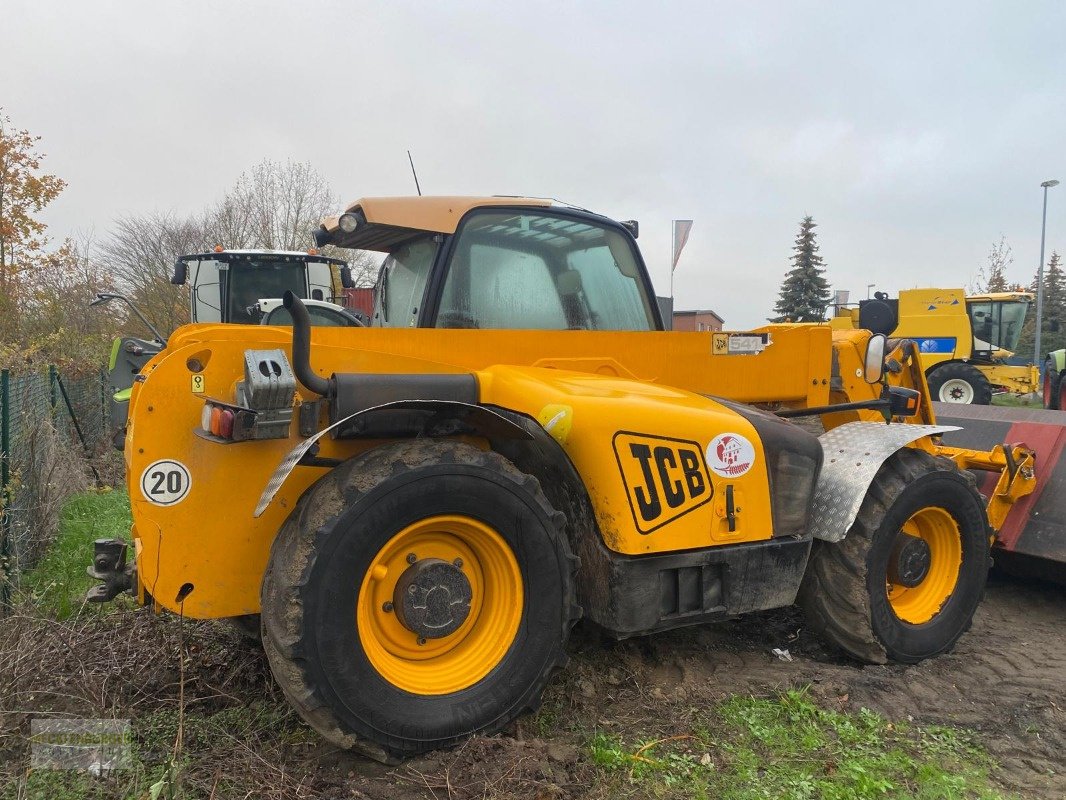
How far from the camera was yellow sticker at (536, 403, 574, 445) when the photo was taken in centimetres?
287

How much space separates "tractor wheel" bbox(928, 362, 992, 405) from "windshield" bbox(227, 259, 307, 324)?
14.2 metres

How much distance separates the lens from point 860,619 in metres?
3.64

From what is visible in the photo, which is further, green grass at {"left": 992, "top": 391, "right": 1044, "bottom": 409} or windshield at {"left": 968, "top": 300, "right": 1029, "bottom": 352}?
green grass at {"left": 992, "top": 391, "right": 1044, "bottom": 409}

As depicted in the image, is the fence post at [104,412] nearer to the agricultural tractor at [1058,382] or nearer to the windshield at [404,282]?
the windshield at [404,282]

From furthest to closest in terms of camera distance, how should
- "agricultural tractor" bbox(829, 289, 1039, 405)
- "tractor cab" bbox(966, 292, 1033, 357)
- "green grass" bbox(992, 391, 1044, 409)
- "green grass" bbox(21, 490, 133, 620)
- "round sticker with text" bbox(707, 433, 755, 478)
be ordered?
"green grass" bbox(992, 391, 1044, 409)
"tractor cab" bbox(966, 292, 1033, 357)
"agricultural tractor" bbox(829, 289, 1039, 405)
"green grass" bbox(21, 490, 133, 620)
"round sticker with text" bbox(707, 433, 755, 478)

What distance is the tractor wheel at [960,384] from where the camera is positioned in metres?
17.1

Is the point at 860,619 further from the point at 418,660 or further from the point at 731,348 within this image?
the point at 418,660

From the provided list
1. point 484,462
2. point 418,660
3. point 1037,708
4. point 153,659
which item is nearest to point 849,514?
point 1037,708

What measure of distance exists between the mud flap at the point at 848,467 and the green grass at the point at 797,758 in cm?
82

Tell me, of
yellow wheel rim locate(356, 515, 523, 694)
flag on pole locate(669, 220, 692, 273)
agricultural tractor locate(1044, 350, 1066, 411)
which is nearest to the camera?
yellow wheel rim locate(356, 515, 523, 694)

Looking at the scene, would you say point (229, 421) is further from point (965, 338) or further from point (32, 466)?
point (965, 338)

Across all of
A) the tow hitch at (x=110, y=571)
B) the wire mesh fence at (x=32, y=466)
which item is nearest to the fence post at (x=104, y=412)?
the wire mesh fence at (x=32, y=466)

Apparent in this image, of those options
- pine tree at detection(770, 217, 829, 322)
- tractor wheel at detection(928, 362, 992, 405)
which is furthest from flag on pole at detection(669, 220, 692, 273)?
pine tree at detection(770, 217, 829, 322)

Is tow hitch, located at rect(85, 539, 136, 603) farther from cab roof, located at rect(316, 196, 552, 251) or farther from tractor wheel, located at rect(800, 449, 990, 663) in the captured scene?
tractor wheel, located at rect(800, 449, 990, 663)
